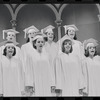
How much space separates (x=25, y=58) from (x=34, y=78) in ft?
1.22

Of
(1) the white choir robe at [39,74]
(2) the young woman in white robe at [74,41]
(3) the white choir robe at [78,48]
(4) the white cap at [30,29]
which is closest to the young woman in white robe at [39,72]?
(1) the white choir robe at [39,74]

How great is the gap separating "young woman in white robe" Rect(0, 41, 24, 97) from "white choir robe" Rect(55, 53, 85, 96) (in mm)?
636

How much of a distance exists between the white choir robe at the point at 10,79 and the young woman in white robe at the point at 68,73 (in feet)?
2.13

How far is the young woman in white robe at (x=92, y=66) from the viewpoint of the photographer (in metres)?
9.55

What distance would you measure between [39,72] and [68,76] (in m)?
0.50

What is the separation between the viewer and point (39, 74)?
9398mm

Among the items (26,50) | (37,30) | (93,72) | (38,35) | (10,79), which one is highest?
(37,30)

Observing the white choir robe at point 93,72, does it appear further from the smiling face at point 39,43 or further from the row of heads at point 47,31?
the smiling face at point 39,43

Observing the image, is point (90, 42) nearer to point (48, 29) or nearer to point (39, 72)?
point (48, 29)

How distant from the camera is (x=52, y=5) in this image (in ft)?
31.8

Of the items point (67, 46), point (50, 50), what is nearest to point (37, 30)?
point (50, 50)

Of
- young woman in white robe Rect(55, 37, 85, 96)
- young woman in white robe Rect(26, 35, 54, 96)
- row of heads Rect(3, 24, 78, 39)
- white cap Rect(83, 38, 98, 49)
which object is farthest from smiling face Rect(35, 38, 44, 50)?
white cap Rect(83, 38, 98, 49)

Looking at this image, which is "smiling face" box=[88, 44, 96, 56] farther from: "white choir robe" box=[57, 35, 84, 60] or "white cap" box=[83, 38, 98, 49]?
"white choir robe" box=[57, 35, 84, 60]

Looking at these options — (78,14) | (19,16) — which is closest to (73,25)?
(78,14)
